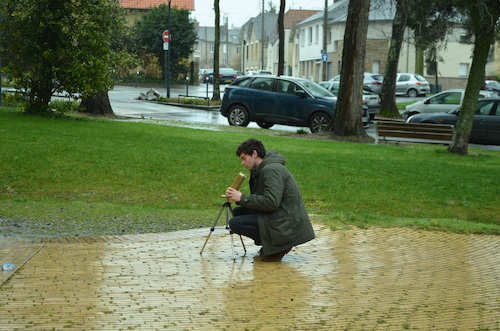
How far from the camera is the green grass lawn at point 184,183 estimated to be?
940 cm

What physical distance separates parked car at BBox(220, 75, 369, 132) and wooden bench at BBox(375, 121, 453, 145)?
9.10ft

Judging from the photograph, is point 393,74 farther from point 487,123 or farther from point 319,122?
point 487,123

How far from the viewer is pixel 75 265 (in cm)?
667

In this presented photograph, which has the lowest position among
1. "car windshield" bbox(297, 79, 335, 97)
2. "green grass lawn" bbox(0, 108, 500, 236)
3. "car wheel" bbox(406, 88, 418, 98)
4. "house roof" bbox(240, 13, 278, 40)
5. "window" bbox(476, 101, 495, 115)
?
"green grass lawn" bbox(0, 108, 500, 236)

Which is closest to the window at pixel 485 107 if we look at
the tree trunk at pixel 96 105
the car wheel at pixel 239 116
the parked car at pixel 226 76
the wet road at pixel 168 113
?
the wet road at pixel 168 113

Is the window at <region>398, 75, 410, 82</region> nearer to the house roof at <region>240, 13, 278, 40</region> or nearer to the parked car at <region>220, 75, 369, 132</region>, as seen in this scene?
the parked car at <region>220, 75, 369, 132</region>

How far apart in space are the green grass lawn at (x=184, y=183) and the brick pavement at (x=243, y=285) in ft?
3.55

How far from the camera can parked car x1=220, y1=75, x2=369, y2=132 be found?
22688 mm

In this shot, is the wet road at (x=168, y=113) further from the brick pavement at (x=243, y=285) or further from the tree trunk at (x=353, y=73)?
the brick pavement at (x=243, y=285)

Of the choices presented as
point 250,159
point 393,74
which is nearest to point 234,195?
point 250,159

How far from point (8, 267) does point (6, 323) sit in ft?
4.88

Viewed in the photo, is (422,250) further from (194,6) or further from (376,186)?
(194,6)

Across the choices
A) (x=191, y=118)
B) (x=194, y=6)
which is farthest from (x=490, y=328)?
(x=194, y=6)

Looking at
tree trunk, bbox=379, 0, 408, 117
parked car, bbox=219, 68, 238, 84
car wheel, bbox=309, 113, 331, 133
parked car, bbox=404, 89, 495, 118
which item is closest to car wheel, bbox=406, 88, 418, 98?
tree trunk, bbox=379, 0, 408, 117
